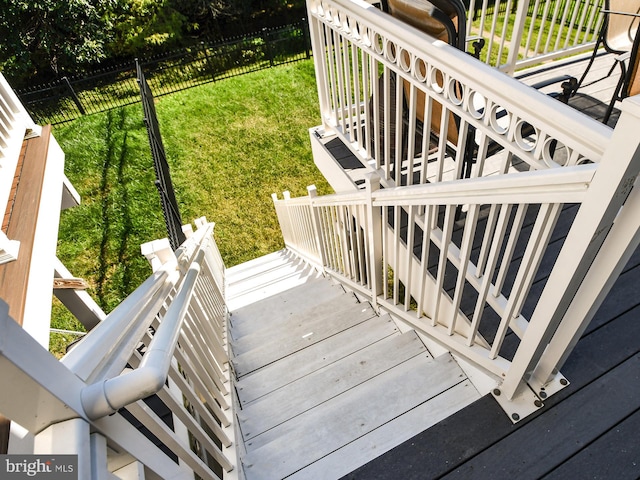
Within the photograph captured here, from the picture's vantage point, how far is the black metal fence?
8.18m

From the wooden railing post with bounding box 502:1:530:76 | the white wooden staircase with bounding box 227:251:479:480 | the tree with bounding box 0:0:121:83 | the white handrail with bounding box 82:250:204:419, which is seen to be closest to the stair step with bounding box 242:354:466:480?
the white wooden staircase with bounding box 227:251:479:480

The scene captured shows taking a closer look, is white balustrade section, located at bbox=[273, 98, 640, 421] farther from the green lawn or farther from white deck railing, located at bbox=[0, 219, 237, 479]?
the green lawn

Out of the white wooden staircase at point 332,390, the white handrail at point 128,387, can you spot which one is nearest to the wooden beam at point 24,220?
the white wooden staircase at point 332,390

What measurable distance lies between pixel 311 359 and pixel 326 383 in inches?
12.7

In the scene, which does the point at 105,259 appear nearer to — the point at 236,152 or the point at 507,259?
the point at 236,152

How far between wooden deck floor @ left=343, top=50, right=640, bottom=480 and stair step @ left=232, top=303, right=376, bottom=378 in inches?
42.8

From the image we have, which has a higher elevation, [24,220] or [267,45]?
[24,220]

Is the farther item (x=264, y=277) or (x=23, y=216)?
(x=264, y=277)

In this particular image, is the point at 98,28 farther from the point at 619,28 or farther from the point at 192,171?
the point at 619,28

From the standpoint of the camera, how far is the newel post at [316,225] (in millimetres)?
3163

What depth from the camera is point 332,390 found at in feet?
7.12

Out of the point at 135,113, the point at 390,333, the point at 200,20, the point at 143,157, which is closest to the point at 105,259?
the point at 143,157

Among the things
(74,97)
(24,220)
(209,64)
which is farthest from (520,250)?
(74,97)

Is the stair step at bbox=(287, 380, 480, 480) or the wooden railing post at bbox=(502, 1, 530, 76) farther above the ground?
the wooden railing post at bbox=(502, 1, 530, 76)
